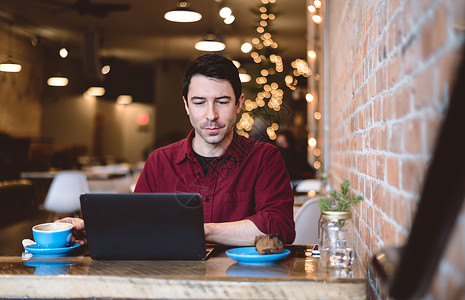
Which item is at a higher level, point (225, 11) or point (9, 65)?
point (225, 11)

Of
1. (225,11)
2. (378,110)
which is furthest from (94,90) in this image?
(378,110)

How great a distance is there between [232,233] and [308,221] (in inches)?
34.8

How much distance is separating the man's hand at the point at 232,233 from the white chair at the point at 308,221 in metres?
0.78

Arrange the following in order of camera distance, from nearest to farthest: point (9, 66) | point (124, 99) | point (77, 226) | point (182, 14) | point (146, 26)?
1. point (77, 226)
2. point (182, 14)
3. point (9, 66)
4. point (146, 26)
5. point (124, 99)

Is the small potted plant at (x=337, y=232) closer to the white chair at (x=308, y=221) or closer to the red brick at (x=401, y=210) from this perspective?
the red brick at (x=401, y=210)

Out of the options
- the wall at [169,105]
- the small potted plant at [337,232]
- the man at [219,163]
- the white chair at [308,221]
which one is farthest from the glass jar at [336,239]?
the wall at [169,105]

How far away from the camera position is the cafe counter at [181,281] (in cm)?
121

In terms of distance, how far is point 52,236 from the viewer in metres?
1.62

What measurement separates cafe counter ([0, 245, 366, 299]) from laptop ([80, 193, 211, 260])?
0.04 meters

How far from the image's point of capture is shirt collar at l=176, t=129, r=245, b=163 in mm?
2227

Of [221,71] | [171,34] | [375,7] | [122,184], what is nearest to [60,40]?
[171,34]

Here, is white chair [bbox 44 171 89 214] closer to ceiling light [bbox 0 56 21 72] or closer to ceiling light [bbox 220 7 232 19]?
ceiling light [bbox 220 7 232 19]

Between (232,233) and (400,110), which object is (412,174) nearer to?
(400,110)

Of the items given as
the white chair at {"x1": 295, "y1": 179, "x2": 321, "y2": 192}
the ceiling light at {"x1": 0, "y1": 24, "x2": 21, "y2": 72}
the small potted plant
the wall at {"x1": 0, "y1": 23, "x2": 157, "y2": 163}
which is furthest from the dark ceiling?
the small potted plant
